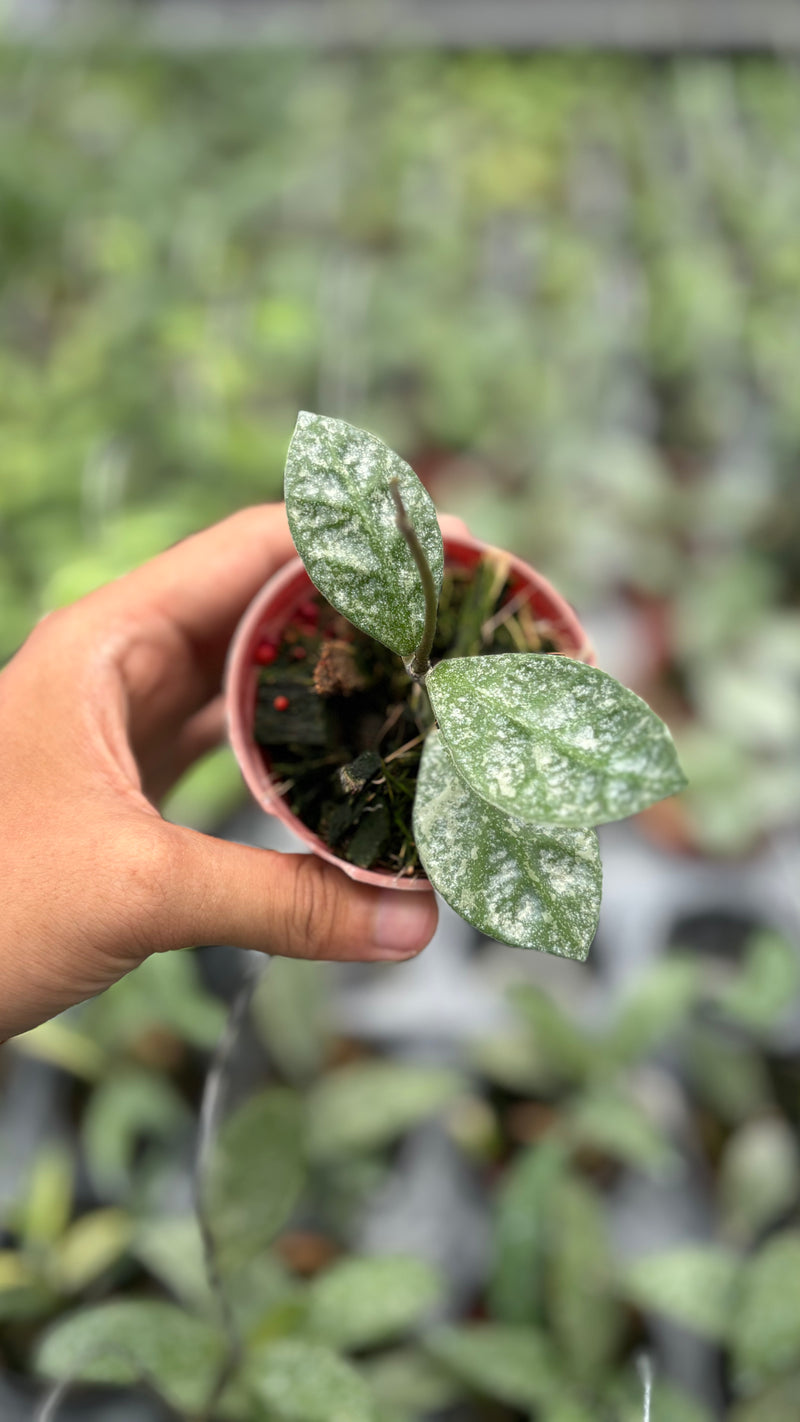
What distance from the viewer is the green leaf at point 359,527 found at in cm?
54

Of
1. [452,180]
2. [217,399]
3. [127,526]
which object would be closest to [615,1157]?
[127,526]

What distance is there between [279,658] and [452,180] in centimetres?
203

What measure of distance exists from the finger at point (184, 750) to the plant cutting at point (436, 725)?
338 mm

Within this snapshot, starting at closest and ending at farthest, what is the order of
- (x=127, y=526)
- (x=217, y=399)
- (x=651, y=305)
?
(x=127, y=526) → (x=217, y=399) → (x=651, y=305)

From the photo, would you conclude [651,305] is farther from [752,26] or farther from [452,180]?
[752,26]

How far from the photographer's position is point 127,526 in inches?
51.8

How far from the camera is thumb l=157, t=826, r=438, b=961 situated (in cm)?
61

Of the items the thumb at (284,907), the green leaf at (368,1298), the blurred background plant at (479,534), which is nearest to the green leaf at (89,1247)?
the blurred background plant at (479,534)

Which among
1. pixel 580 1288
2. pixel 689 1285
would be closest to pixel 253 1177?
pixel 580 1288

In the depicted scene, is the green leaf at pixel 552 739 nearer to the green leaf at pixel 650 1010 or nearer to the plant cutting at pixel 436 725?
the plant cutting at pixel 436 725

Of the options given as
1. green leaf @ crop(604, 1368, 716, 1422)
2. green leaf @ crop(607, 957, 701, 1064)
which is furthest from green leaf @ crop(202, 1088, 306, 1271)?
green leaf @ crop(607, 957, 701, 1064)

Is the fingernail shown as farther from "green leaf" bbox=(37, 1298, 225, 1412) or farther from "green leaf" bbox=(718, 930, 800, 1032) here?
"green leaf" bbox=(718, 930, 800, 1032)

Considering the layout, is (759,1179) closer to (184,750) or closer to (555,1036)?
(555,1036)

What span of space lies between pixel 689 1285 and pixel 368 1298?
0.35m
